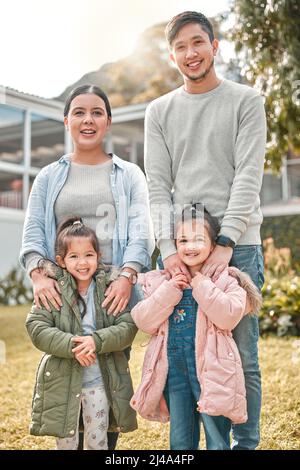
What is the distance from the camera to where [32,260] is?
232 centimetres

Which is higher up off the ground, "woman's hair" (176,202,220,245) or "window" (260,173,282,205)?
"window" (260,173,282,205)

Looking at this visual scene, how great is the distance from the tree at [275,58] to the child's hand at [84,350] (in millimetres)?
3615

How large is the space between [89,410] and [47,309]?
386mm

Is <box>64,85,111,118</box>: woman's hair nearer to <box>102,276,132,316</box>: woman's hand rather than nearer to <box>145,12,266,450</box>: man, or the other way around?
<box>145,12,266,450</box>: man

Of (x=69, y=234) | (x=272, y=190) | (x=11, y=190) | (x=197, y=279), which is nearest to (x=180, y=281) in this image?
(x=197, y=279)

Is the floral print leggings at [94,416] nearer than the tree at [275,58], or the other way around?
the floral print leggings at [94,416]


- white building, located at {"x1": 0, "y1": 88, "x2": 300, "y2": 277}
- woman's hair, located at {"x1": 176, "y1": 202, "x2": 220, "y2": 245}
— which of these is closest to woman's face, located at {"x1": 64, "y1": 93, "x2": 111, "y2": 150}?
woman's hair, located at {"x1": 176, "y1": 202, "x2": 220, "y2": 245}

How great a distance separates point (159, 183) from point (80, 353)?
658 millimetres

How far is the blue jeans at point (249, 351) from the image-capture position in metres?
2.26

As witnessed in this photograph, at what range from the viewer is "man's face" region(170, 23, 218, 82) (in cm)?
225

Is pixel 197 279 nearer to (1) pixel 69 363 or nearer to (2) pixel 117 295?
(2) pixel 117 295

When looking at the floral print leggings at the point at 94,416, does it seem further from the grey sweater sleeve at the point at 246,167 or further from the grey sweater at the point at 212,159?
the grey sweater sleeve at the point at 246,167

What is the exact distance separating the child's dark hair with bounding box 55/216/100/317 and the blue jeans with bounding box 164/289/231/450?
35 cm

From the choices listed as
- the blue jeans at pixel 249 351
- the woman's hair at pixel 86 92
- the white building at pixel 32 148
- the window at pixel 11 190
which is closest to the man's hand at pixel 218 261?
the blue jeans at pixel 249 351
